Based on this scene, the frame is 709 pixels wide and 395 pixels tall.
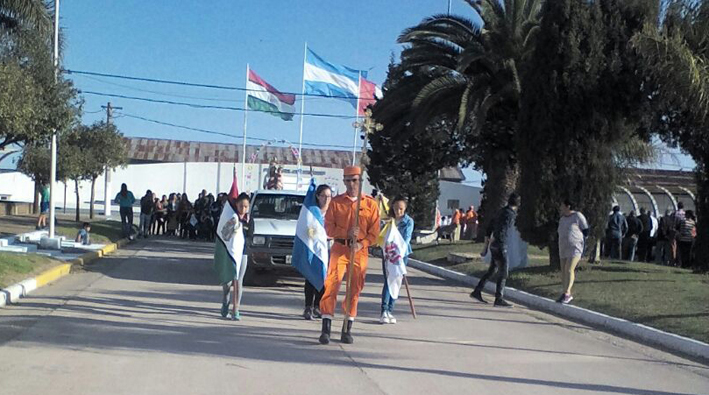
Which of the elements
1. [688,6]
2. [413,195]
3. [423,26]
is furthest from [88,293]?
[413,195]

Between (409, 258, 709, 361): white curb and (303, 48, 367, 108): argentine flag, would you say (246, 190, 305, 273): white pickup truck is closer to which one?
(409, 258, 709, 361): white curb

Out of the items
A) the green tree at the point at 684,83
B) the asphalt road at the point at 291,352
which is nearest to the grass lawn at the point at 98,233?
the asphalt road at the point at 291,352

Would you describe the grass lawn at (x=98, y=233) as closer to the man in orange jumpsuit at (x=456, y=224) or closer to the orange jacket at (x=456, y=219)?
the man in orange jumpsuit at (x=456, y=224)

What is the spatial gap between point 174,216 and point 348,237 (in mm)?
25787

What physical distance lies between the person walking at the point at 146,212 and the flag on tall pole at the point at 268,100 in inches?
462

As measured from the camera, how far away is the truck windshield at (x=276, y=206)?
17094mm

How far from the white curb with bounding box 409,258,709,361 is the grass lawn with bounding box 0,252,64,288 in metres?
8.69

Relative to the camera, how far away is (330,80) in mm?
42406

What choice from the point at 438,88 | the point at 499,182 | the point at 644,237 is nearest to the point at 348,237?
the point at 438,88

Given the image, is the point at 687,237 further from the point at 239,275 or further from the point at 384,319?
the point at 239,275

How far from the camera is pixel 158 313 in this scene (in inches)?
466

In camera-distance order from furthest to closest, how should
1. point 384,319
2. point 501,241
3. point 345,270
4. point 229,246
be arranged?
point 501,241 < point 384,319 < point 229,246 < point 345,270

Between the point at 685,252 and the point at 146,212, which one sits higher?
the point at 146,212

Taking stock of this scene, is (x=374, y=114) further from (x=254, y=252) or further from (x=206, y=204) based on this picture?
(x=254, y=252)
